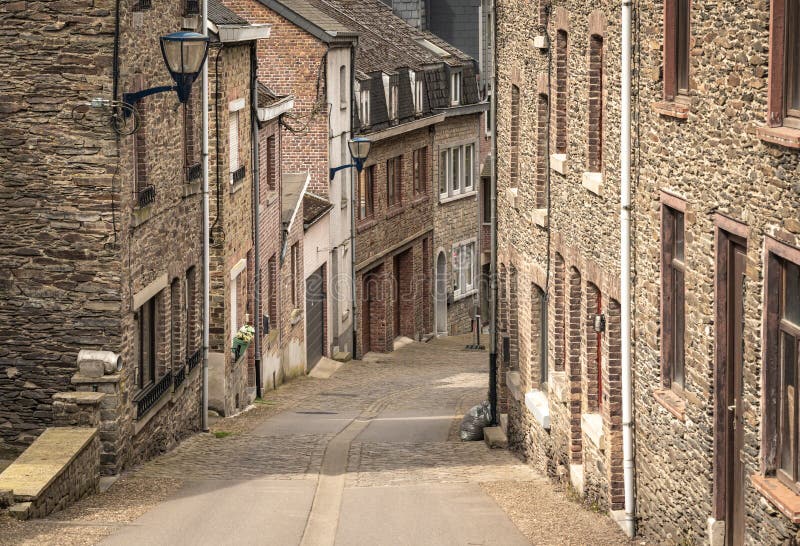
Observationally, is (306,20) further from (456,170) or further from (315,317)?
(456,170)

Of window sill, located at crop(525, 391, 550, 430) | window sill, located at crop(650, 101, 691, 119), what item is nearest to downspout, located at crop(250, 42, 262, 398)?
window sill, located at crop(525, 391, 550, 430)

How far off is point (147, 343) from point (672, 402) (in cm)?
856

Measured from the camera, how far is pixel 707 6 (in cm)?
1014

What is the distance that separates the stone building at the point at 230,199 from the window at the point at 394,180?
14156mm

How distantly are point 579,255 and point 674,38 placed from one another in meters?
3.97

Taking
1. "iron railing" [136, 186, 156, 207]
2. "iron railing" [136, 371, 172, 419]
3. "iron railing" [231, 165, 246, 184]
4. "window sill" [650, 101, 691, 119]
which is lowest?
"iron railing" [136, 371, 172, 419]

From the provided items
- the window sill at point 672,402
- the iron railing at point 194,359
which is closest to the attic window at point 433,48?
the iron railing at point 194,359

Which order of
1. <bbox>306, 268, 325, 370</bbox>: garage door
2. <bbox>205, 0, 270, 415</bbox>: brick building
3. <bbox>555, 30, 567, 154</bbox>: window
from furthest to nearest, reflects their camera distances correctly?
<bbox>306, 268, 325, 370</bbox>: garage door → <bbox>205, 0, 270, 415</bbox>: brick building → <bbox>555, 30, 567, 154</bbox>: window

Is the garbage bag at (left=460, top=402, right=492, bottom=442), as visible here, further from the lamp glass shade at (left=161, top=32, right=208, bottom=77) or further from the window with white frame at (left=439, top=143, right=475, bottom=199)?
the window with white frame at (left=439, top=143, right=475, bottom=199)

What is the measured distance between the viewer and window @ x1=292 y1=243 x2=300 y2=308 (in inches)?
1191

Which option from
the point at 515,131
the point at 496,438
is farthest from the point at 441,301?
the point at 515,131

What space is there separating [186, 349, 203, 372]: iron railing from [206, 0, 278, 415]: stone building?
5.90 feet

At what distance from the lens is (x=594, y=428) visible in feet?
46.8

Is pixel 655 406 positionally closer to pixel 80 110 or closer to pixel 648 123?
pixel 648 123
